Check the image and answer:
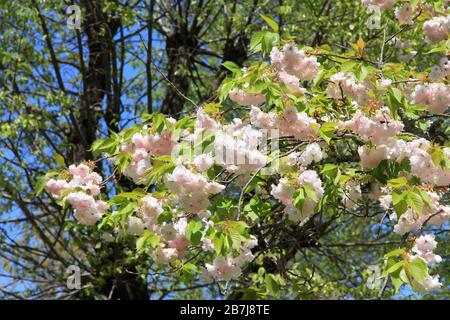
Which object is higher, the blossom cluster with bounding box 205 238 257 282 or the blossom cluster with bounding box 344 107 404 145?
the blossom cluster with bounding box 344 107 404 145

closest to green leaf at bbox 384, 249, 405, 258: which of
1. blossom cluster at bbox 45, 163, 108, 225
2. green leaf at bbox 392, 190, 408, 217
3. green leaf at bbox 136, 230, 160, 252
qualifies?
green leaf at bbox 392, 190, 408, 217

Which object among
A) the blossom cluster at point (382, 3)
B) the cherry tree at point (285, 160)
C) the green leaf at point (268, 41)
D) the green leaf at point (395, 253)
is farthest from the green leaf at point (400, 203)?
the blossom cluster at point (382, 3)

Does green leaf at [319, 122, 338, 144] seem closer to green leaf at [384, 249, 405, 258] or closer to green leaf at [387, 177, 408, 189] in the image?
green leaf at [387, 177, 408, 189]

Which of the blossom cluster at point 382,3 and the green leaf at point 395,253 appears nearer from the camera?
the green leaf at point 395,253

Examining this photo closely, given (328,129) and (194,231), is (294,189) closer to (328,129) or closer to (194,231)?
(328,129)

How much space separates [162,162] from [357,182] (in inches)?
37.1

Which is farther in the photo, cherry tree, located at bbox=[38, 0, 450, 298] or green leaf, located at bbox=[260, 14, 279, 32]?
green leaf, located at bbox=[260, 14, 279, 32]

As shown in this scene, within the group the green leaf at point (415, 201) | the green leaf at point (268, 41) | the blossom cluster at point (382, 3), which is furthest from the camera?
the blossom cluster at point (382, 3)

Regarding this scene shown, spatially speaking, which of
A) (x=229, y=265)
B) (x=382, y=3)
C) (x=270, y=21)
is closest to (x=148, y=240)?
(x=229, y=265)

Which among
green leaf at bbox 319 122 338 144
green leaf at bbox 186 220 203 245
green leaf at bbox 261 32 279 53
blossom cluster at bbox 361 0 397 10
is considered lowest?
green leaf at bbox 186 220 203 245

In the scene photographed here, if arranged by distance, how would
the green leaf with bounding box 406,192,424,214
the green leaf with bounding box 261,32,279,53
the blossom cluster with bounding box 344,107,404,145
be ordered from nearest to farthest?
the green leaf with bounding box 406,192,424,214, the blossom cluster with bounding box 344,107,404,145, the green leaf with bounding box 261,32,279,53

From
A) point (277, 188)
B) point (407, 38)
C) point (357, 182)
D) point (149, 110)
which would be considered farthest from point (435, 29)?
point (149, 110)

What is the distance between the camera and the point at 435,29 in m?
→ 3.68

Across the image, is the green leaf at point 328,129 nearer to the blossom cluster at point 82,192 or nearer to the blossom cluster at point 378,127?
the blossom cluster at point 378,127
